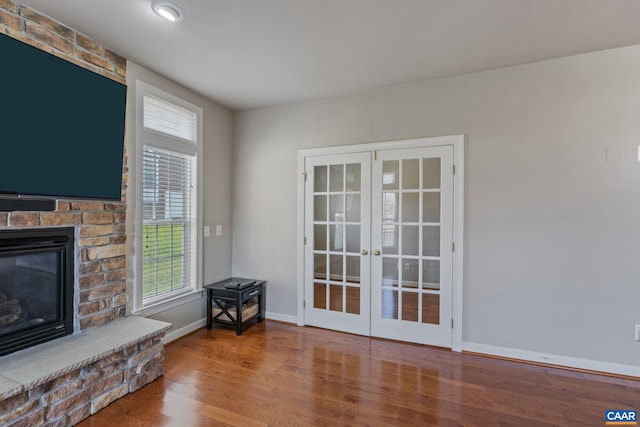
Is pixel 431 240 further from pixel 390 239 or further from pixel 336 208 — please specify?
pixel 336 208

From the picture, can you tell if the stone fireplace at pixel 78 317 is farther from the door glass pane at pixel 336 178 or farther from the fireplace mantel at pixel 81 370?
the door glass pane at pixel 336 178

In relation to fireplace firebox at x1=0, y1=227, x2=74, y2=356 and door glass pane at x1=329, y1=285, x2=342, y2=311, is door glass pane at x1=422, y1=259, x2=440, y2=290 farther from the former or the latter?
fireplace firebox at x1=0, y1=227, x2=74, y2=356

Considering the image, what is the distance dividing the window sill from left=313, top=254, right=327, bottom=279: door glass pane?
1329 mm

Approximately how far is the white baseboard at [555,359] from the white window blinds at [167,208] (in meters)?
2.99

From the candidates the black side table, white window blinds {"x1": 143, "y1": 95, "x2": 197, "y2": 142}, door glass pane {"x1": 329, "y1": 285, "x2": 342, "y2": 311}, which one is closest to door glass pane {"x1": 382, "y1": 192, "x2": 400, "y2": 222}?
door glass pane {"x1": 329, "y1": 285, "x2": 342, "y2": 311}

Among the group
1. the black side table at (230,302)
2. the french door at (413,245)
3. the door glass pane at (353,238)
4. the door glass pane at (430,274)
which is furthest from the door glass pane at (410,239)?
the black side table at (230,302)

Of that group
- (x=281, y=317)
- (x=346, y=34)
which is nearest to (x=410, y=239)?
(x=281, y=317)

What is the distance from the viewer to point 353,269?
333cm

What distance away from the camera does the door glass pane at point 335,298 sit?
3.38 metres

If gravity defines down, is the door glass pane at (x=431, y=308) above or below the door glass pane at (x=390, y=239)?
below

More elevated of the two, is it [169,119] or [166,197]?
[169,119]

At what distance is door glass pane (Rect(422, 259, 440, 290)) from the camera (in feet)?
9.79

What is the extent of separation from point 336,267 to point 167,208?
6.24ft

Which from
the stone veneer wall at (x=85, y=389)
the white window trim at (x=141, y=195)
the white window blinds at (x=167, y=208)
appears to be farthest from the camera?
the white window blinds at (x=167, y=208)
